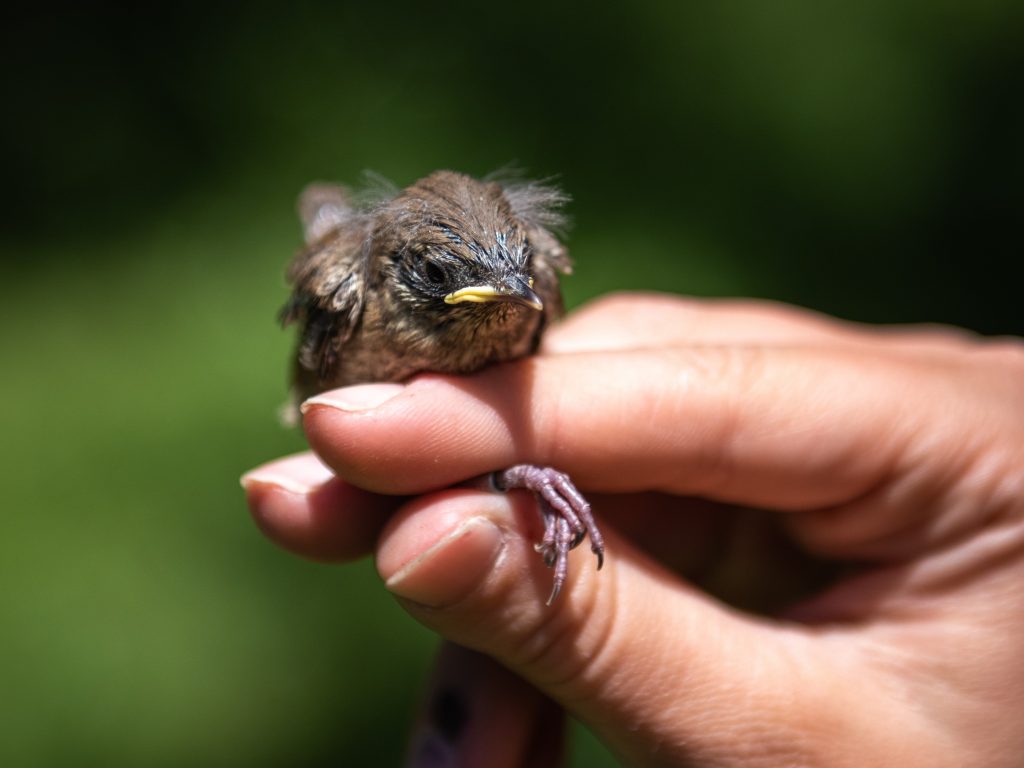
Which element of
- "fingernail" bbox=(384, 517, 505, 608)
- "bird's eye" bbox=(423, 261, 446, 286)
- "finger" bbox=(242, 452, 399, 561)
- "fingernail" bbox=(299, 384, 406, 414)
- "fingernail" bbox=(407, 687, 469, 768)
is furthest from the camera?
"fingernail" bbox=(407, 687, 469, 768)

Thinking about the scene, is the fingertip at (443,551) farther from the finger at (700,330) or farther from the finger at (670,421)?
the finger at (700,330)

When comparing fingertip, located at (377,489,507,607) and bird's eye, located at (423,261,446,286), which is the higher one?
bird's eye, located at (423,261,446,286)

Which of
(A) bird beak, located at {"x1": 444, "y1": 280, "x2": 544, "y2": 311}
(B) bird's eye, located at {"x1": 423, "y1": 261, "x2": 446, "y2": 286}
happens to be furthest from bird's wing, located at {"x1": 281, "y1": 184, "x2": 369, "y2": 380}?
(A) bird beak, located at {"x1": 444, "y1": 280, "x2": 544, "y2": 311}

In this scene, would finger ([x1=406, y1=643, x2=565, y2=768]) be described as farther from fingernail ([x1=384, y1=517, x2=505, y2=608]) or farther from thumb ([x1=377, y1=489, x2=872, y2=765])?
fingernail ([x1=384, y1=517, x2=505, y2=608])

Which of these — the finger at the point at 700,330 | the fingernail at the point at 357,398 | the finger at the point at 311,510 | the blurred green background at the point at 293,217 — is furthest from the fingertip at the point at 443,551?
the blurred green background at the point at 293,217

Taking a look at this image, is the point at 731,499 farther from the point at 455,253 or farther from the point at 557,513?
the point at 455,253
